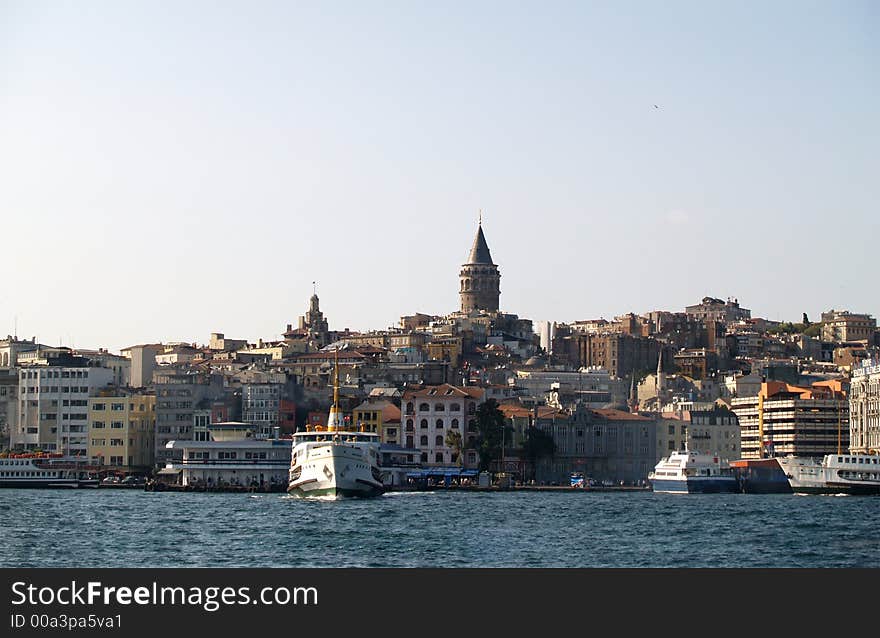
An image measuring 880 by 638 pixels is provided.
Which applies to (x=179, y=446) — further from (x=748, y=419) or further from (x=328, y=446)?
(x=748, y=419)

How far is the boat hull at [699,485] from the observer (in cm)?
10556

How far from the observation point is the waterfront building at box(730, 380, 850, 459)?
4966 inches

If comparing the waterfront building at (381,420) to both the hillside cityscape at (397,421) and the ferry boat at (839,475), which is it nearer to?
the hillside cityscape at (397,421)

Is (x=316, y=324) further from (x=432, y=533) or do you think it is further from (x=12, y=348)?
(x=432, y=533)

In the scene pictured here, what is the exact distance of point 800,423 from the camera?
414 feet

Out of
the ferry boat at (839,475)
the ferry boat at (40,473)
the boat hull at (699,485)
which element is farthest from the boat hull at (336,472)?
the ferry boat at (839,475)

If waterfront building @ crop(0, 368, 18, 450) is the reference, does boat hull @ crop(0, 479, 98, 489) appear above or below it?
below

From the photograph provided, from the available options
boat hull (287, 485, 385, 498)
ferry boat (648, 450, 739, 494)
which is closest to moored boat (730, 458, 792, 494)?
ferry boat (648, 450, 739, 494)

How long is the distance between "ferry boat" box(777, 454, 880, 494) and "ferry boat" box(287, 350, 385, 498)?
26914 millimetres

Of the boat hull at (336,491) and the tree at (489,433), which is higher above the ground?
the tree at (489,433)

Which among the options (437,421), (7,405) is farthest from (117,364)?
(437,421)

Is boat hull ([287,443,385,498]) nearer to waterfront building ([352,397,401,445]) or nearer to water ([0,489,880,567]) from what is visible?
water ([0,489,880,567])

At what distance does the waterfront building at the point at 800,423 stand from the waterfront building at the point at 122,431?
41.0m
